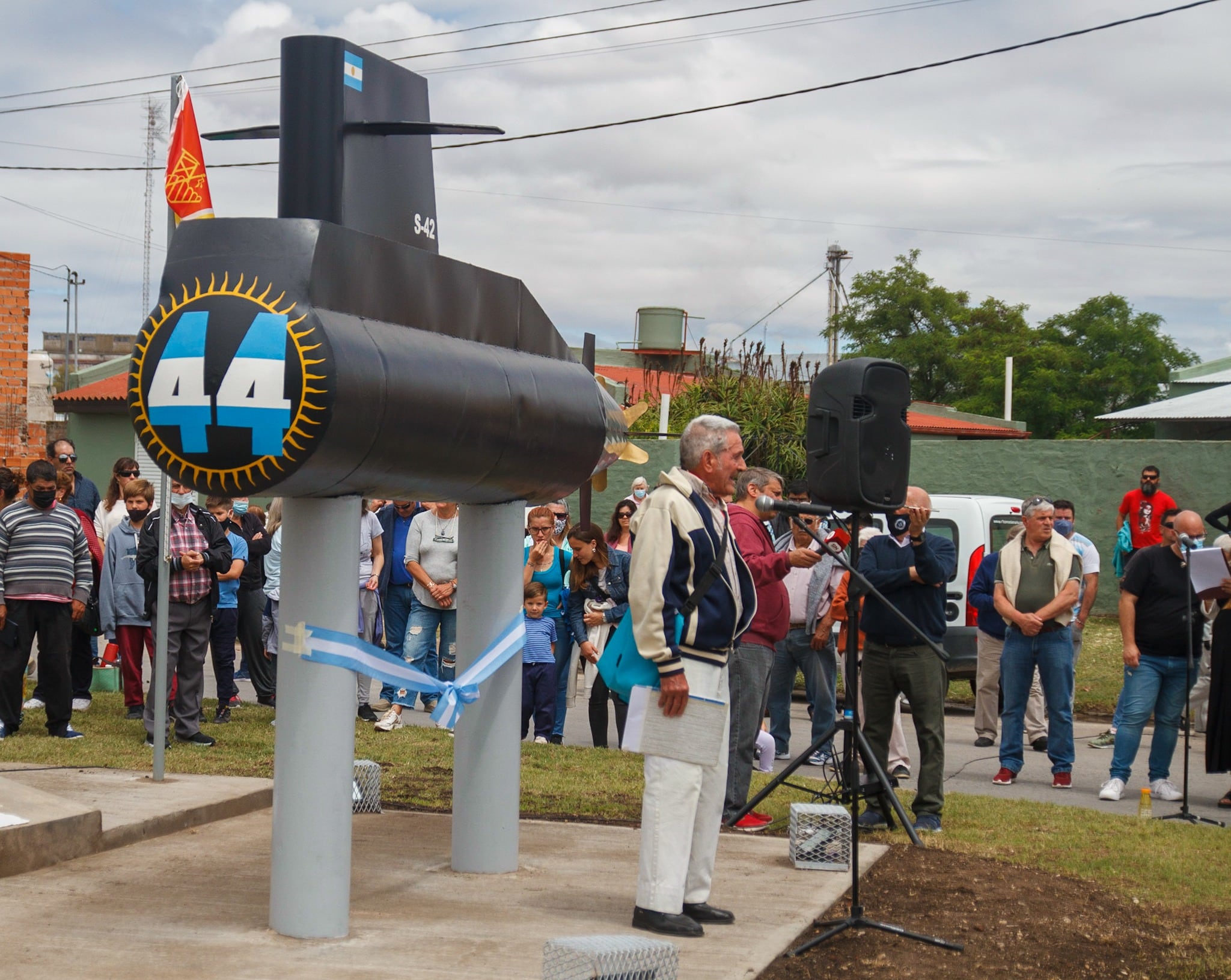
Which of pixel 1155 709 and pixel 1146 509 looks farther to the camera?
pixel 1146 509

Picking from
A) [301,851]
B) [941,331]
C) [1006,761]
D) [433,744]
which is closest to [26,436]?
[433,744]

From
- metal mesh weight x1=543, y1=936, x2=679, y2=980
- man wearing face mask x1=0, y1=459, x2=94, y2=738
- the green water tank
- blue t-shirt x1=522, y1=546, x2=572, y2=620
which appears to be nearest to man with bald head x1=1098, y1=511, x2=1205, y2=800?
blue t-shirt x1=522, y1=546, x2=572, y2=620

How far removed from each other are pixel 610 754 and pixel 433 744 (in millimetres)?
1371

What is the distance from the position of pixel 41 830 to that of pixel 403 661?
1930 mm

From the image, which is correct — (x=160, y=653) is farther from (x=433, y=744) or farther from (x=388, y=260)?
(x=388, y=260)

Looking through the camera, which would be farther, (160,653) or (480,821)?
(160,653)

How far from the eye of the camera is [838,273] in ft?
186

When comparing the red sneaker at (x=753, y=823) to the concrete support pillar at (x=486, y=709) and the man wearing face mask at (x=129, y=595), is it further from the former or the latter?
the man wearing face mask at (x=129, y=595)

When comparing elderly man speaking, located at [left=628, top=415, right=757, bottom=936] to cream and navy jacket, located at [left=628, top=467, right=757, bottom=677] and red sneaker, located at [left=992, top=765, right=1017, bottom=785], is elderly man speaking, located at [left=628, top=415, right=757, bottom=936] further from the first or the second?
red sneaker, located at [left=992, top=765, right=1017, bottom=785]

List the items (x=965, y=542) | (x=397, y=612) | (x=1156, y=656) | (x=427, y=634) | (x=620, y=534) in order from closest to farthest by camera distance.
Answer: (x=1156, y=656)
(x=427, y=634)
(x=397, y=612)
(x=620, y=534)
(x=965, y=542)

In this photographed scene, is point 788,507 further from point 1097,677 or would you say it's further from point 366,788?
point 1097,677

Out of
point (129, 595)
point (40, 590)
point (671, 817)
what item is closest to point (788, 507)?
point (671, 817)

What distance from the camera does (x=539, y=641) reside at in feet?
36.4

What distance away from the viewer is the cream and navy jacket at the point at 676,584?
5.85m
